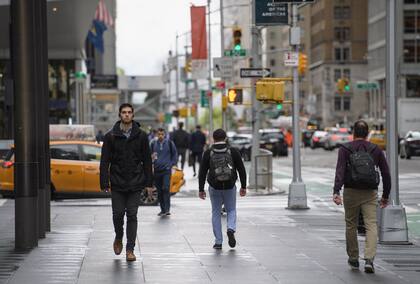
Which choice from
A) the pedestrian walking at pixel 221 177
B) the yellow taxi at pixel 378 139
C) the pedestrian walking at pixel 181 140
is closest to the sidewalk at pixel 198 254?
the pedestrian walking at pixel 221 177

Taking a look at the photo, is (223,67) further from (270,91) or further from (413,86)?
(413,86)

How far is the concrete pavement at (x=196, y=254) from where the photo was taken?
1104 centimetres

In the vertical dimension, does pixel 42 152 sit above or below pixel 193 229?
above

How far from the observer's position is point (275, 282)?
1064 centimetres

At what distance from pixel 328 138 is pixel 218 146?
65.7 m

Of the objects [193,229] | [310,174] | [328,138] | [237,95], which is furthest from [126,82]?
[193,229]

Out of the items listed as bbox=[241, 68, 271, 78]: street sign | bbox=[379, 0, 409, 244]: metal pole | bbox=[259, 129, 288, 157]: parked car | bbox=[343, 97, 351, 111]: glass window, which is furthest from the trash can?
bbox=[343, 97, 351, 111]: glass window

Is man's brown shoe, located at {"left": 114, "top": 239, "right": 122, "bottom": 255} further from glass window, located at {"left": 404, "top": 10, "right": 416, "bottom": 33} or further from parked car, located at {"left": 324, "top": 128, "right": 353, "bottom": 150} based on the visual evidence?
glass window, located at {"left": 404, "top": 10, "right": 416, "bottom": 33}

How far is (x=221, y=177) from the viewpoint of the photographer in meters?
13.8

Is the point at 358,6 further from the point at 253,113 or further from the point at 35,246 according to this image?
the point at 35,246

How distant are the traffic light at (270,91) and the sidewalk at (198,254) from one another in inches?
153

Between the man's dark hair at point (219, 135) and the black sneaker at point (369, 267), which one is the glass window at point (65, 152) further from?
the black sneaker at point (369, 267)

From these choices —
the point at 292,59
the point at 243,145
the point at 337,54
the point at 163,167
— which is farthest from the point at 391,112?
the point at 337,54

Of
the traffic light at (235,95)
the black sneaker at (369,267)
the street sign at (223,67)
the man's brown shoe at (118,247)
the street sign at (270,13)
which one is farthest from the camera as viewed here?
the street sign at (223,67)
